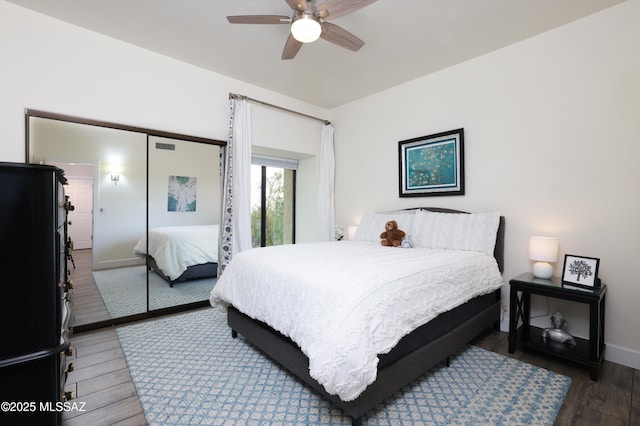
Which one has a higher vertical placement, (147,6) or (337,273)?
(147,6)

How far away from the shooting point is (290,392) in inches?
73.6

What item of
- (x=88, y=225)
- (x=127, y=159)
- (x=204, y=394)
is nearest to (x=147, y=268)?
(x=88, y=225)

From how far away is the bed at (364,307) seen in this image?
143cm

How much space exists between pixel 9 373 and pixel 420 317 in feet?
6.22

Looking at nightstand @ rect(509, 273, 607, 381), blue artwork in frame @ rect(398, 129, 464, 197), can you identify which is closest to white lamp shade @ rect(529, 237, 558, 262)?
nightstand @ rect(509, 273, 607, 381)

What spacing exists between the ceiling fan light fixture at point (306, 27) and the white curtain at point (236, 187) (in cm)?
178

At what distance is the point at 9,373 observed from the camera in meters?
1.05

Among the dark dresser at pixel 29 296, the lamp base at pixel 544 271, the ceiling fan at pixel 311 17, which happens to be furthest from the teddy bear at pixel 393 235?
the dark dresser at pixel 29 296

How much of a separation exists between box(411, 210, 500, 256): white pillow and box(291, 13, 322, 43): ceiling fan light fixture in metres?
2.17

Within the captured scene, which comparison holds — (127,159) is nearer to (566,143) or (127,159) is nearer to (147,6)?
(147,6)

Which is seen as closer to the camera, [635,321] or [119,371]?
[119,371]

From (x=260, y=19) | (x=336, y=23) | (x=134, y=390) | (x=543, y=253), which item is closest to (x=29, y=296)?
(x=134, y=390)

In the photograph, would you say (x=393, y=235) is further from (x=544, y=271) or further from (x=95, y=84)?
(x=95, y=84)

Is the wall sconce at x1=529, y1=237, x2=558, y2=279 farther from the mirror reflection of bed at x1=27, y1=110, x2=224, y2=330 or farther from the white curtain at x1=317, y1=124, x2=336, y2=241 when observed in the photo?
the mirror reflection of bed at x1=27, y1=110, x2=224, y2=330
